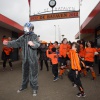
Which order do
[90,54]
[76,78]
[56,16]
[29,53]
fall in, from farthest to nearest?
[56,16], [90,54], [29,53], [76,78]

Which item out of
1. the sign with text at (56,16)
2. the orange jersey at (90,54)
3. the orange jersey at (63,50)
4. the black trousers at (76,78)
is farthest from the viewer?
the sign with text at (56,16)

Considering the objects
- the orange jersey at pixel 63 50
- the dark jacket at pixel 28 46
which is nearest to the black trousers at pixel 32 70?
the dark jacket at pixel 28 46

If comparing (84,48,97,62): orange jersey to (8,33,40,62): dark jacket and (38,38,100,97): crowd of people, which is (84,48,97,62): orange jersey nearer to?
(38,38,100,97): crowd of people

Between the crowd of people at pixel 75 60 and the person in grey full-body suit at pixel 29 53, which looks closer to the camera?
the crowd of people at pixel 75 60

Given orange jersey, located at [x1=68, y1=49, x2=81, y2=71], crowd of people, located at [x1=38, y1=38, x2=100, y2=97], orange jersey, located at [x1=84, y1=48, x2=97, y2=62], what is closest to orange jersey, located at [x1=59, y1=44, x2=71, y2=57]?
crowd of people, located at [x1=38, y1=38, x2=100, y2=97]

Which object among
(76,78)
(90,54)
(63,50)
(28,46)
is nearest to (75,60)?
(76,78)

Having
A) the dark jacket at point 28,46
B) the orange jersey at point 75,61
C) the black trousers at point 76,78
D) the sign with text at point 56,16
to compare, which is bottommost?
the black trousers at point 76,78

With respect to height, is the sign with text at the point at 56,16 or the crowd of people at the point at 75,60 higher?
the sign with text at the point at 56,16

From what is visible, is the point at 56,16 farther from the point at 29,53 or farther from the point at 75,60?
the point at 75,60

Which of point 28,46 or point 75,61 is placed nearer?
point 75,61

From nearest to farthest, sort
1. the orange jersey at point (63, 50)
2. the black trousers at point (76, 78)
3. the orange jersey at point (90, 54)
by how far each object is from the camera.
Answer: the black trousers at point (76, 78), the orange jersey at point (90, 54), the orange jersey at point (63, 50)

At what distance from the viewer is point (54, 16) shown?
54.7ft

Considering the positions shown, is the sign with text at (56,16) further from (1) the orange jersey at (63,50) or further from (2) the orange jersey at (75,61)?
(2) the orange jersey at (75,61)

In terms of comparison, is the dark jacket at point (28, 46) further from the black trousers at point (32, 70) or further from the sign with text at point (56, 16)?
the sign with text at point (56, 16)
